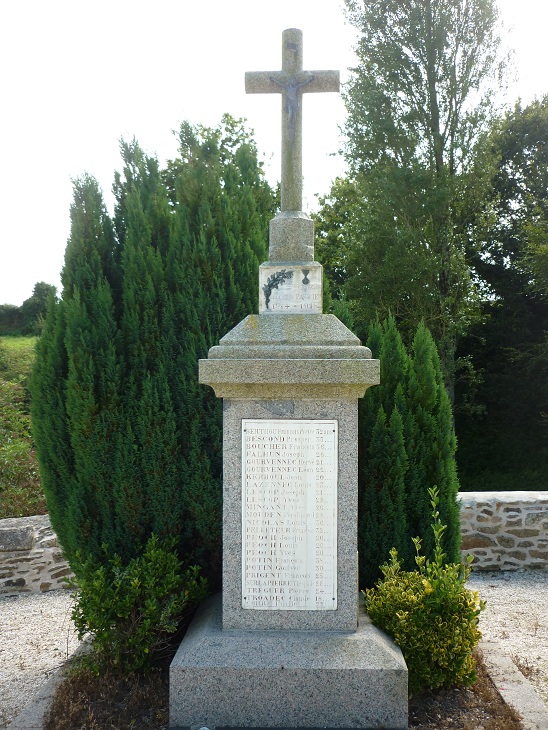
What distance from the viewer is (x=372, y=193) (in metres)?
14.3

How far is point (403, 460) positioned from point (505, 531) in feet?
9.13

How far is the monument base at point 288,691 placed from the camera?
3.22 m

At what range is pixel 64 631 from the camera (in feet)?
16.5

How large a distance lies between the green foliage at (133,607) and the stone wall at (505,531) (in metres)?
3.48

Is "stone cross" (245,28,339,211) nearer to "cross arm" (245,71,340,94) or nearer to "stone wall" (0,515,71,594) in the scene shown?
"cross arm" (245,71,340,94)

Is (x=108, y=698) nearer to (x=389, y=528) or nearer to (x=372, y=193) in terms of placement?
(x=389, y=528)

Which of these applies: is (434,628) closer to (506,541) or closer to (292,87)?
(292,87)

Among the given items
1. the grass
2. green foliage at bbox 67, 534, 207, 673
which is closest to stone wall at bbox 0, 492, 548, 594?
the grass

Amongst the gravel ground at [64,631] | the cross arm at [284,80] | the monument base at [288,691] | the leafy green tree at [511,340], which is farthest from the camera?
the leafy green tree at [511,340]

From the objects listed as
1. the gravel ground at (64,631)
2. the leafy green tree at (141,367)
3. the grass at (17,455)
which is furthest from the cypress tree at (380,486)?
the grass at (17,455)

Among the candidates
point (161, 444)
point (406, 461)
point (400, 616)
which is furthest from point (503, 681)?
point (161, 444)

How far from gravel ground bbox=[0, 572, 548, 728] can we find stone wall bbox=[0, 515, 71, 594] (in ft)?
0.33

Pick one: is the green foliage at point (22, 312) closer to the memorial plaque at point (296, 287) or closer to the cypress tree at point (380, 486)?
the cypress tree at point (380, 486)

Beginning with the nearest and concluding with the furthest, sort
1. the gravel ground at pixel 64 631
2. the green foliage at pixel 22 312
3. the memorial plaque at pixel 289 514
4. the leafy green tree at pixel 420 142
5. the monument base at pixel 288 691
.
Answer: the monument base at pixel 288 691 → the memorial plaque at pixel 289 514 → the gravel ground at pixel 64 631 → the leafy green tree at pixel 420 142 → the green foliage at pixel 22 312
